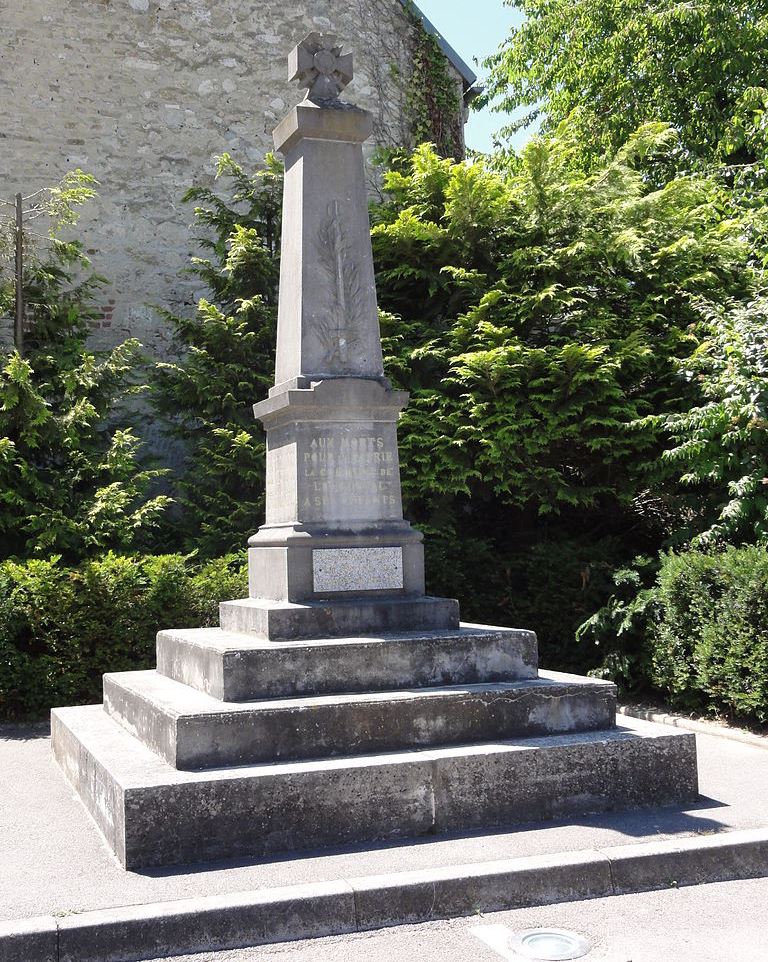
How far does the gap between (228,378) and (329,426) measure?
6.22m

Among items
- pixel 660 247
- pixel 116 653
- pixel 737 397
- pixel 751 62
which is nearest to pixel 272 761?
pixel 116 653

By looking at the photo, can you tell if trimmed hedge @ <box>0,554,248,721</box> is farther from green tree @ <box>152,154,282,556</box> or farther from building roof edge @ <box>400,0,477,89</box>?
building roof edge @ <box>400,0,477,89</box>

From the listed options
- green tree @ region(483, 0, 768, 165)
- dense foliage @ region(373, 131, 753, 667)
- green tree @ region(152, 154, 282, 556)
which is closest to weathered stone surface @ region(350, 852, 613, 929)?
dense foliage @ region(373, 131, 753, 667)

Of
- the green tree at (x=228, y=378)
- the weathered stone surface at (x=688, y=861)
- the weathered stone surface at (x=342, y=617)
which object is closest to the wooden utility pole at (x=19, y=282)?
the green tree at (x=228, y=378)

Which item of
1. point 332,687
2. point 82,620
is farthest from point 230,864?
point 82,620

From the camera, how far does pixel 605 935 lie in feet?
12.8

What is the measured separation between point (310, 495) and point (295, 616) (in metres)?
0.85

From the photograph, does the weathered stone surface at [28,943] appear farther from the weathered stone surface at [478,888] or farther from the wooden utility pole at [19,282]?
the wooden utility pole at [19,282]

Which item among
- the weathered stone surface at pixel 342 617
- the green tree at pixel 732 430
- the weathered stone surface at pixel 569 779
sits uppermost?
the green tree at pixel 732 430

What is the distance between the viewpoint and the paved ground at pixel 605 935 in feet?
12.2

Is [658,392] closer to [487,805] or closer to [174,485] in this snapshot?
[174,485]

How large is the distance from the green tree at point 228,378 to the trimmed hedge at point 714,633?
493 centimetres

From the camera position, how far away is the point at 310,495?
6316mm

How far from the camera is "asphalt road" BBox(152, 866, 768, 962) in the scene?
12.2 ft
